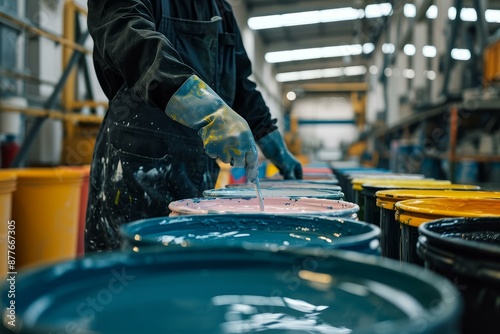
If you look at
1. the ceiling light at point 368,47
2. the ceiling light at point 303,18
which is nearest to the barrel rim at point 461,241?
the ceiling light at point 303,18

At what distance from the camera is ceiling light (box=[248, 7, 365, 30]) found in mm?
11648

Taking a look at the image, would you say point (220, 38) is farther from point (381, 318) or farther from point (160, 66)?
point (381, 318)

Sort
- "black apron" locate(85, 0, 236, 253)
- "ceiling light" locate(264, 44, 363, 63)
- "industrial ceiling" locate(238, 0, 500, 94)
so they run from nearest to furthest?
"black apron" locate(85, 0, 236, 253)
"industrial ceiling" locate(238, 0, 500, 94)
"ceiling light" locate(264, 44, 363, 63)

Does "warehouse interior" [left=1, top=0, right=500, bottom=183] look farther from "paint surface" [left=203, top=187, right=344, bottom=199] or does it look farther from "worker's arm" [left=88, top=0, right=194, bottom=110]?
"paint surface" [left=203, top=187, right=344, bottom=199]

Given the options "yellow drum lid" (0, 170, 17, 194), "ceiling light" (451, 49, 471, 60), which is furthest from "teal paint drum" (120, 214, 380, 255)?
"ceiling light" (451, 49, 471, 60)

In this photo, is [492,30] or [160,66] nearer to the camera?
[160,66]

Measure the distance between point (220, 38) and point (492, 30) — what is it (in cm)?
626

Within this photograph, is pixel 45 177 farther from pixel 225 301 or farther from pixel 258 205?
pixel 225 301

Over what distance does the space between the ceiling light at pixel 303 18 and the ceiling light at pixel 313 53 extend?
2.76m

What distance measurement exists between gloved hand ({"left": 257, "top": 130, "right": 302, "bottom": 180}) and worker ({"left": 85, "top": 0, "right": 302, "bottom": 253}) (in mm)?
374

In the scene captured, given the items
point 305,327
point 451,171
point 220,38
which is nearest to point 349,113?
point 451,171

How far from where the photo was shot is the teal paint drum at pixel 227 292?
0.55 meters

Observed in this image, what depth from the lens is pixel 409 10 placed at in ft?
29.1

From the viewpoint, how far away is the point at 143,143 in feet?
5.62
